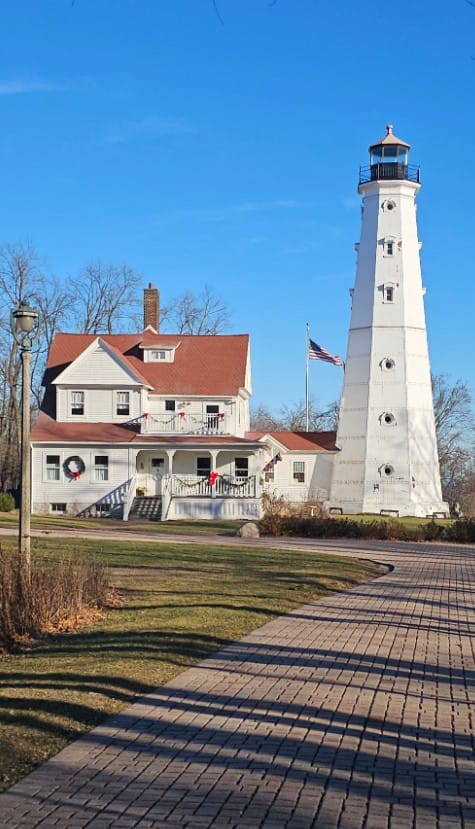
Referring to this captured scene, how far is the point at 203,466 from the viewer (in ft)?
145

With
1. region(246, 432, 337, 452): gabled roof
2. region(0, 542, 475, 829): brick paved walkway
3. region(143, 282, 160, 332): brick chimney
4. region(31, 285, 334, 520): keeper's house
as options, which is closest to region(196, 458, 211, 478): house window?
region(31, 285, 334, 520): keeper's house

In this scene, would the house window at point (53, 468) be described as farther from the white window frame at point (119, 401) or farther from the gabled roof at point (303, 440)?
the gabled roof at point (303, 440)

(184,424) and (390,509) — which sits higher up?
(184,424)

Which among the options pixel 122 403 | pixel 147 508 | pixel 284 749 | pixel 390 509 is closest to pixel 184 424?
pixel 122 403

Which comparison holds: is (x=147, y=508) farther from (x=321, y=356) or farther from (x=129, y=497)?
(x=321, y=356)

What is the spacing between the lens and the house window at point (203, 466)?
44156 millimetres

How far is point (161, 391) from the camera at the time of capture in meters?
45.1

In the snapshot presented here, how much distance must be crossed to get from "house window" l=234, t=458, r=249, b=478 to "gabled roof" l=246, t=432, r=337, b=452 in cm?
312

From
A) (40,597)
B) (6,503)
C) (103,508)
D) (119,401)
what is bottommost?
(40,597)

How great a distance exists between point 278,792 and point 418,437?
132 ft

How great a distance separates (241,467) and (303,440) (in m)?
5.31

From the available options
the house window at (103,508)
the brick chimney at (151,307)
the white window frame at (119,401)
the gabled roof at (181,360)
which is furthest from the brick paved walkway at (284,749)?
the brick chimney at (151,307)

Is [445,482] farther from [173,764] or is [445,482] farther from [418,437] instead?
[173,764]

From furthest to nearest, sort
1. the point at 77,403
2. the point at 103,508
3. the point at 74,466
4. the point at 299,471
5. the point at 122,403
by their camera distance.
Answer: the point at 299,471 < the point at 77,403 < the point at 122,403 < the point at 74,466 < the point at 103,508
